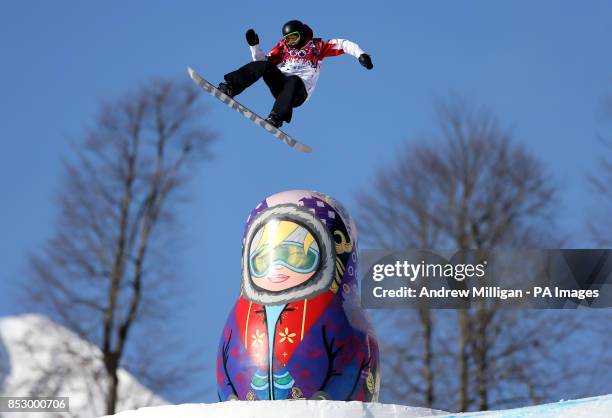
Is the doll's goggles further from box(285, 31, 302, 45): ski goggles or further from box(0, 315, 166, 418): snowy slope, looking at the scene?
box(0, 315, 166, 418): snowy slope

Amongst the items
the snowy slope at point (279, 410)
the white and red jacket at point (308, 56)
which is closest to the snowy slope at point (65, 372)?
the white and red jacket at point (308, 56)

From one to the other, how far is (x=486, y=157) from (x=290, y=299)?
32.7 ft

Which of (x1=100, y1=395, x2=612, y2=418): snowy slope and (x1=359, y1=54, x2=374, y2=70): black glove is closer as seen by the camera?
(x1=100, y1=395, x2=612, y2=418): snowy slope

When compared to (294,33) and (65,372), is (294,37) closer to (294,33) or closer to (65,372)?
→ (294,33)

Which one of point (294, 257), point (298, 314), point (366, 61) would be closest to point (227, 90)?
point (366, 61)

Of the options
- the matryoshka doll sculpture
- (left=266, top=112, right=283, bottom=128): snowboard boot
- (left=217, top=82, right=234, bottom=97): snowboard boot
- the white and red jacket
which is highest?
the white and red jacket

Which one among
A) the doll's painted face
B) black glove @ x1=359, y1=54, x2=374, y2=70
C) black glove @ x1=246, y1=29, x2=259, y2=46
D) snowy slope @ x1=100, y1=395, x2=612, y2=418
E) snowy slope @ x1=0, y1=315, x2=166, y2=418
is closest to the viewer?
snowy slope @ x1=100, y1=395, x2=612, y2=418

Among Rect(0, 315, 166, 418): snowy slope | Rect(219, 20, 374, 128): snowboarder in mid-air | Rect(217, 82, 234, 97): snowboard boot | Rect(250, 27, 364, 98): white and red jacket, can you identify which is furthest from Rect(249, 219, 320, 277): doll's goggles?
Rect(0, 315, 166, 418): snowy slope

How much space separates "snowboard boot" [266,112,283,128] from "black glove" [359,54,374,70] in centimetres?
129

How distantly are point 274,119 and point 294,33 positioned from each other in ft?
3.74

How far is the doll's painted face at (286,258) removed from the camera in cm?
1517

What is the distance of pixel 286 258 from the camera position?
1518cm

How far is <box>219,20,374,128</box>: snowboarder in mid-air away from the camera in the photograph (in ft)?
55.7

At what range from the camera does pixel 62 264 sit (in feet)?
74.4
